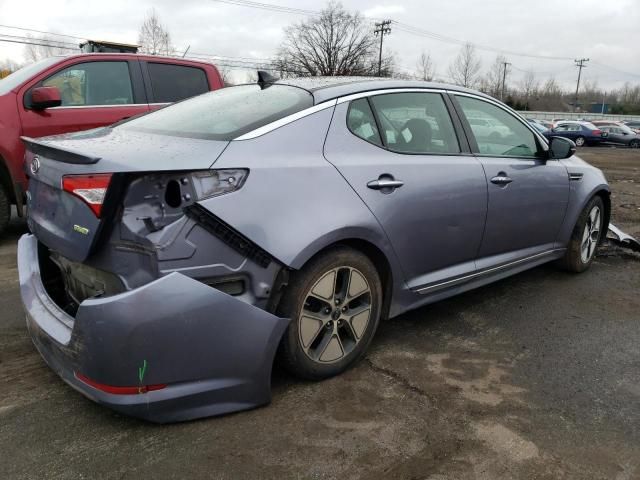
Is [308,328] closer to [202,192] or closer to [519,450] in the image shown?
[202,192]

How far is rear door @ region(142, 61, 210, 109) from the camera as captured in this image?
19.9ft

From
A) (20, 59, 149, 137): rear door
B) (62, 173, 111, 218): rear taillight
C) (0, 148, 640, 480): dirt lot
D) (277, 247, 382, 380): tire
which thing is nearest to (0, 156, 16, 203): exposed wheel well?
(20, 59, 149, 137): rear door

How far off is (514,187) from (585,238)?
5.00ft

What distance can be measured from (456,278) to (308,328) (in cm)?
124

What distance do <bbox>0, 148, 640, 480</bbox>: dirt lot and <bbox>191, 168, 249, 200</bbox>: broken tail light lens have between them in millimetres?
1037

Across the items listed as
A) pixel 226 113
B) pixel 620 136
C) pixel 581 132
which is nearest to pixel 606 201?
pixel 226 113

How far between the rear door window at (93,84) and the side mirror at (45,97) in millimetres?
350

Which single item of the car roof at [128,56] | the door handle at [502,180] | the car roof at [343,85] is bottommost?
the door handle at [502,180]

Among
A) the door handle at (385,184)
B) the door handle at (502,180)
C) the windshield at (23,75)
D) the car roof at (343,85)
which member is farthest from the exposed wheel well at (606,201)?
the windshield at (23,75)

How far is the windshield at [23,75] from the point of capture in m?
5.16

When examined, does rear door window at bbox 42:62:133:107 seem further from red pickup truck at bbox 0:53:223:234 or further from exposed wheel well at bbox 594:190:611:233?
exposed wheel well at bbox 594:190:611:233

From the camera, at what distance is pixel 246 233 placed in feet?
7.47

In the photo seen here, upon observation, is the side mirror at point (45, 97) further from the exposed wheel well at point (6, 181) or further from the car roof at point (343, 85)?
the car roof at point (343, 85)

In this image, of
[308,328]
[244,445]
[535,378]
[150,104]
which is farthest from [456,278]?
[150,104]
